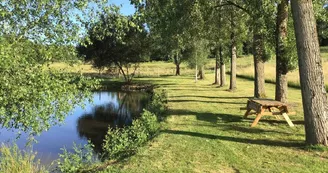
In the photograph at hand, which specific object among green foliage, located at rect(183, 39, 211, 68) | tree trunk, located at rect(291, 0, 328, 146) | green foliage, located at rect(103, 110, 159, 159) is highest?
green foliage, located at rect(183, 39, 211, 68)

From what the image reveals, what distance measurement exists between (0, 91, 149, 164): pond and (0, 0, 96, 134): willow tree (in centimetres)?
166

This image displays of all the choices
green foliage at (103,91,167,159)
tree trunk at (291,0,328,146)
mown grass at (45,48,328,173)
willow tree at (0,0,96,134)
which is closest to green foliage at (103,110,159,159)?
green foliage at (103,91,167,159)

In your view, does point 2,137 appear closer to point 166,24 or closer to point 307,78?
point 166,24

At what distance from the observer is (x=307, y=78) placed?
796 cm

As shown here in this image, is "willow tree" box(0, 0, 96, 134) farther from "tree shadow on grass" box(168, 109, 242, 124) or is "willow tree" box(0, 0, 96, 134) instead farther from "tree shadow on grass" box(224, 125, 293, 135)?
"tree shadow on grass" box(168, 109, 242, 124)

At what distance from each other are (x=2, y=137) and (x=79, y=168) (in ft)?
28.9

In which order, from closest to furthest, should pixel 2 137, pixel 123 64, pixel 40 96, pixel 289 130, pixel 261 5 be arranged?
1. pixel 40 96
2. pixel 289 130
3. pixel 261 5
4. pixel 2 137
5. pixel 123 64

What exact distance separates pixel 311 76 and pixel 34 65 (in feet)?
21.3

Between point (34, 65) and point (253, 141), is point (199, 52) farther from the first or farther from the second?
point (34, 65)

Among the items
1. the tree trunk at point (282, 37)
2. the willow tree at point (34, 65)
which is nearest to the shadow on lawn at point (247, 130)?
the tree trunk at point (282, 37)

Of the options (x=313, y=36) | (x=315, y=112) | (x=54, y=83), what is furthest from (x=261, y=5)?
(x=54, y=83)

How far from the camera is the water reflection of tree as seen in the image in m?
16.4

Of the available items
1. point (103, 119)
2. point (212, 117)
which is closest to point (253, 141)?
point (212, 117)

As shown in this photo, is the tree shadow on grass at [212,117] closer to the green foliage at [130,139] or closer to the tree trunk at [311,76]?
the green foliage at [130,139]
